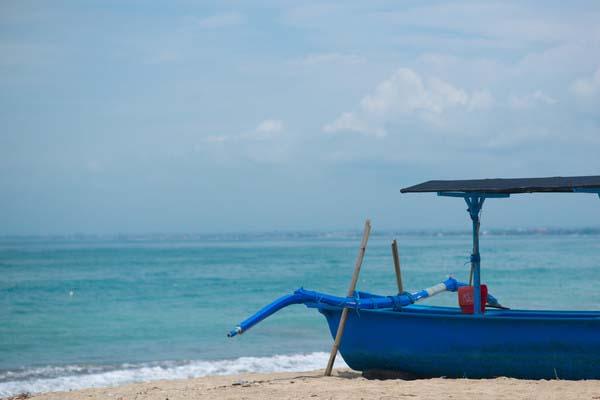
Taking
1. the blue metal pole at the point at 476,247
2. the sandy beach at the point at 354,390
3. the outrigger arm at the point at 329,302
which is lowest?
the sandy beach at the point at 354,390

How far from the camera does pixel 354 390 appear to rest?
998 cm

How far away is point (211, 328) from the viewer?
23.1 meters

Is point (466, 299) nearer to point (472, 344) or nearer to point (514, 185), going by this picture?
point (472, 344)

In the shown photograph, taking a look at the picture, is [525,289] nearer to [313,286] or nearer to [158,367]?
[313,286]

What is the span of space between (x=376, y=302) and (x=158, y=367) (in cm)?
620

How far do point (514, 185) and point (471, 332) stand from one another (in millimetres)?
1918

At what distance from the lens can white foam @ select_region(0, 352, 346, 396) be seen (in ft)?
48.2

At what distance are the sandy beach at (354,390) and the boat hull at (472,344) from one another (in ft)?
0.97

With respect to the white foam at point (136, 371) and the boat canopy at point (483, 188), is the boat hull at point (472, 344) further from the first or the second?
the white foam at point (136, 371)

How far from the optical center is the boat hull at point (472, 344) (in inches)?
405

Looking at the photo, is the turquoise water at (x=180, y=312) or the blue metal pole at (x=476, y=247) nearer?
the blue metal pole at (x=476, y=247)

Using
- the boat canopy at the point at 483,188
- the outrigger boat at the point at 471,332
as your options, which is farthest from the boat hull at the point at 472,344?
the boat canopy at the point at 483,188

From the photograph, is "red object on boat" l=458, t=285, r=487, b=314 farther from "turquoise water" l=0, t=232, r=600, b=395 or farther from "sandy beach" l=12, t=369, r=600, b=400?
"turquoise water" l=0, t=232, r=600, b=395

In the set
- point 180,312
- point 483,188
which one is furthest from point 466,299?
point 180,312
